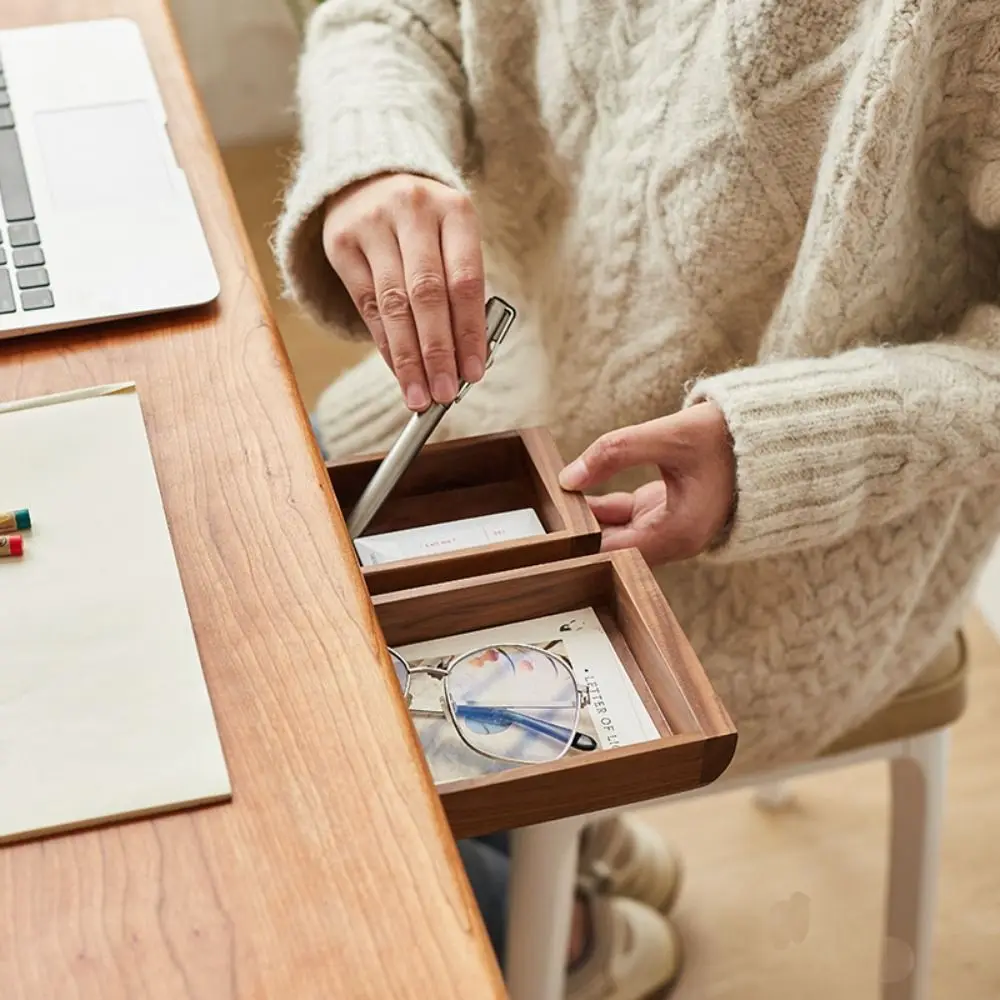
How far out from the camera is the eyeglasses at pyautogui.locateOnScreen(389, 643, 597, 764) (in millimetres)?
527

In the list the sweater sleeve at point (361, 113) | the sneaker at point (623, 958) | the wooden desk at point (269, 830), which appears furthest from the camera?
the sneaker at point (623, 958)

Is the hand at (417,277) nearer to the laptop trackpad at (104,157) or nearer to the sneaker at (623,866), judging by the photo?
the laptop trackpad at (104,157)

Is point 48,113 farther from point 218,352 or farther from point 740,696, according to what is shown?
point 740,696

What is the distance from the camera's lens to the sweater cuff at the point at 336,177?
73 centimetres

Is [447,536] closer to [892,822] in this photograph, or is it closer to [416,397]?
[416,397]

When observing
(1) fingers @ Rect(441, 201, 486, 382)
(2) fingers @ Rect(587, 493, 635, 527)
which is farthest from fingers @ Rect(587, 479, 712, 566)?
(1) fingers @ Rect(441, 201, 486, 382)

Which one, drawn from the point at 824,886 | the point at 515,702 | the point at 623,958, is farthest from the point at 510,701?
the point at 824,886

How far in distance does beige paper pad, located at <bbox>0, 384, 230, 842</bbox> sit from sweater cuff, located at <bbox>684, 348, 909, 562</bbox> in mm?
287

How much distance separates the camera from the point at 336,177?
0.73 m

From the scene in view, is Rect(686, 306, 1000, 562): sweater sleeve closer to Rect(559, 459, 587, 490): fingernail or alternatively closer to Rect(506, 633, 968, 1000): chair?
Rect(559, 459, 587, 490): fingernail

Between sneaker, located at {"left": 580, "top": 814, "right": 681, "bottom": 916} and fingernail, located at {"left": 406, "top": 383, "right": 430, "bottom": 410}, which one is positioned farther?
sneaker, located at {"left": 580, "top": 814, "right": 681, "bottom": 916}

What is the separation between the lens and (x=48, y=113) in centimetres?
77

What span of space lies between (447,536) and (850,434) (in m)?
0.21

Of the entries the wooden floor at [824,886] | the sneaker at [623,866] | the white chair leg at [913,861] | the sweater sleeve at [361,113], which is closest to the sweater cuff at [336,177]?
the sweater sleeve at [361,113]
